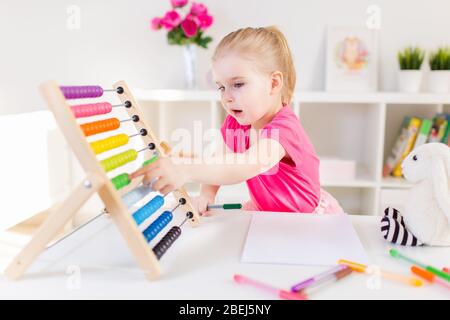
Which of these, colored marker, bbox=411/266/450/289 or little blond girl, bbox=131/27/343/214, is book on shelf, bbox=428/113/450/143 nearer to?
little blond girl, bbox=131/27/343/214

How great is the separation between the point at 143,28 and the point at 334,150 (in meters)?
1.39

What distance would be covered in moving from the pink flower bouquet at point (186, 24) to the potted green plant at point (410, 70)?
1091 mm

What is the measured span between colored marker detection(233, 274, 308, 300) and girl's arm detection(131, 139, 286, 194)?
0.71ft

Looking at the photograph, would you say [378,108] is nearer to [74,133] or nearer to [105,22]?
[105,22]

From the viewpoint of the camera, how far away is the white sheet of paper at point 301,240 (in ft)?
2.95

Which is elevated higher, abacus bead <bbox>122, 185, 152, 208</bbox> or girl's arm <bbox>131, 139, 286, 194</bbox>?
girl's arm <bbox>131, 139, 286, 194</bbox>

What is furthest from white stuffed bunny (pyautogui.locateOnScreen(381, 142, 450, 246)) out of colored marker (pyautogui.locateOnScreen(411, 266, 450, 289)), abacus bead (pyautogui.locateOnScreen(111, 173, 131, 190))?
abacus bead (pyautogui.locateOnScreen(111, 173, 131, 190))

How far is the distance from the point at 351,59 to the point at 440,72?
0.50 metres

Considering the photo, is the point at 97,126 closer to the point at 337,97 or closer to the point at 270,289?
the point at 270,289

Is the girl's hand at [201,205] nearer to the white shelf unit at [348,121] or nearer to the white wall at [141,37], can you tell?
the white shelf unit at [348,121]

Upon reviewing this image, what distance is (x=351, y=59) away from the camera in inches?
116

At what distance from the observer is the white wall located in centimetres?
293

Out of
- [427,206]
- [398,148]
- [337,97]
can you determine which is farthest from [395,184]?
[427,206]
